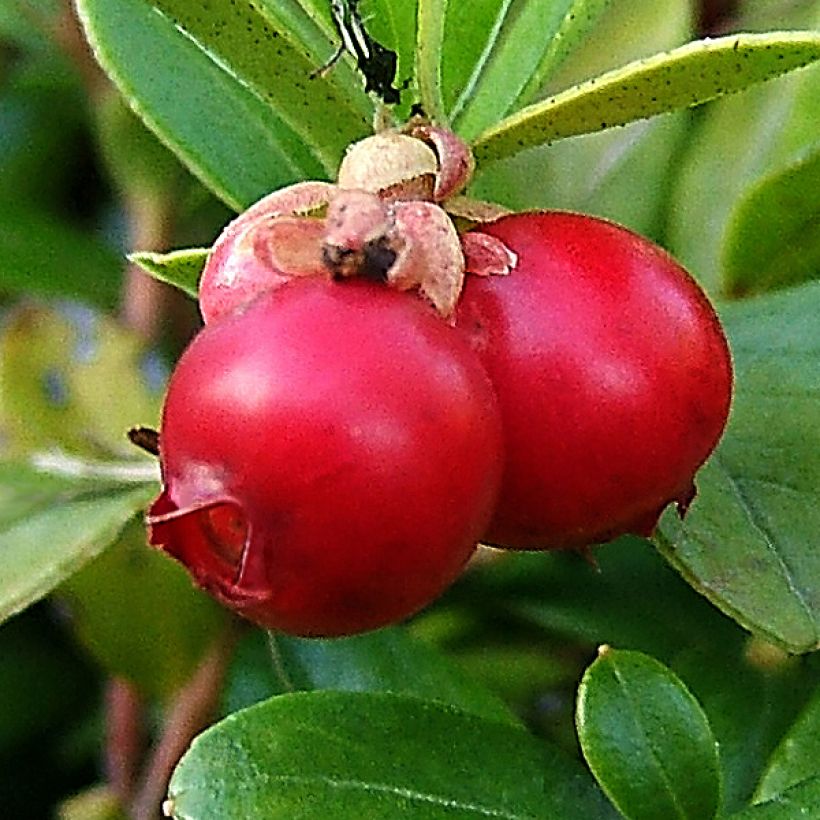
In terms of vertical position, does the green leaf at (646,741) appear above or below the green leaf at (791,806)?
above

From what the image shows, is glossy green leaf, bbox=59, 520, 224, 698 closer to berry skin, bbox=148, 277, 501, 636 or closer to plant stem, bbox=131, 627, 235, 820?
plant stem, bbox=131, 627, 235, 820

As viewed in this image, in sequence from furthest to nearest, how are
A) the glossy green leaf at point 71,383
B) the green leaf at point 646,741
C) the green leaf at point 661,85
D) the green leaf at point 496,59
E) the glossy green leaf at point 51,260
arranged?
the glossy green leaf at point 51,260, the glossy green leaf at point 71,383, the green leaf at point 496,59, the green leaf at point 646,741, the green leaf at point 661,85

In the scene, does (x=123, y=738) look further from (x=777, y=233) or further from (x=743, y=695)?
(x=777, y=233)

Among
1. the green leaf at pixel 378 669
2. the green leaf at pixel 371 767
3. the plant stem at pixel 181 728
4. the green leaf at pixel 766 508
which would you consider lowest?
the plant stem at pixel 181 728

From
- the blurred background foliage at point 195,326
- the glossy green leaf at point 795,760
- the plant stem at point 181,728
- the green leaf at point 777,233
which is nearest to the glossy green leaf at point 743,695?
the blurred background foliage at point 195,326

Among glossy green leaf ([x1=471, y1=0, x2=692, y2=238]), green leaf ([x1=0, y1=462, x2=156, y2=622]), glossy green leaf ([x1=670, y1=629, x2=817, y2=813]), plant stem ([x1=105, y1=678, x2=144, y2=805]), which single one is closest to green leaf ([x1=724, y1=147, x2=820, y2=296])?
glossy green leaf ([x1=471, y1=0, x2=692, y2=238])

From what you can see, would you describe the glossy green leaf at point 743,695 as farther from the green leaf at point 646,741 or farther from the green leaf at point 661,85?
the green leaf at point 661,85

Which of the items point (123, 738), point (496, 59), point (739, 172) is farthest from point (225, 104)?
point (123, 738)
